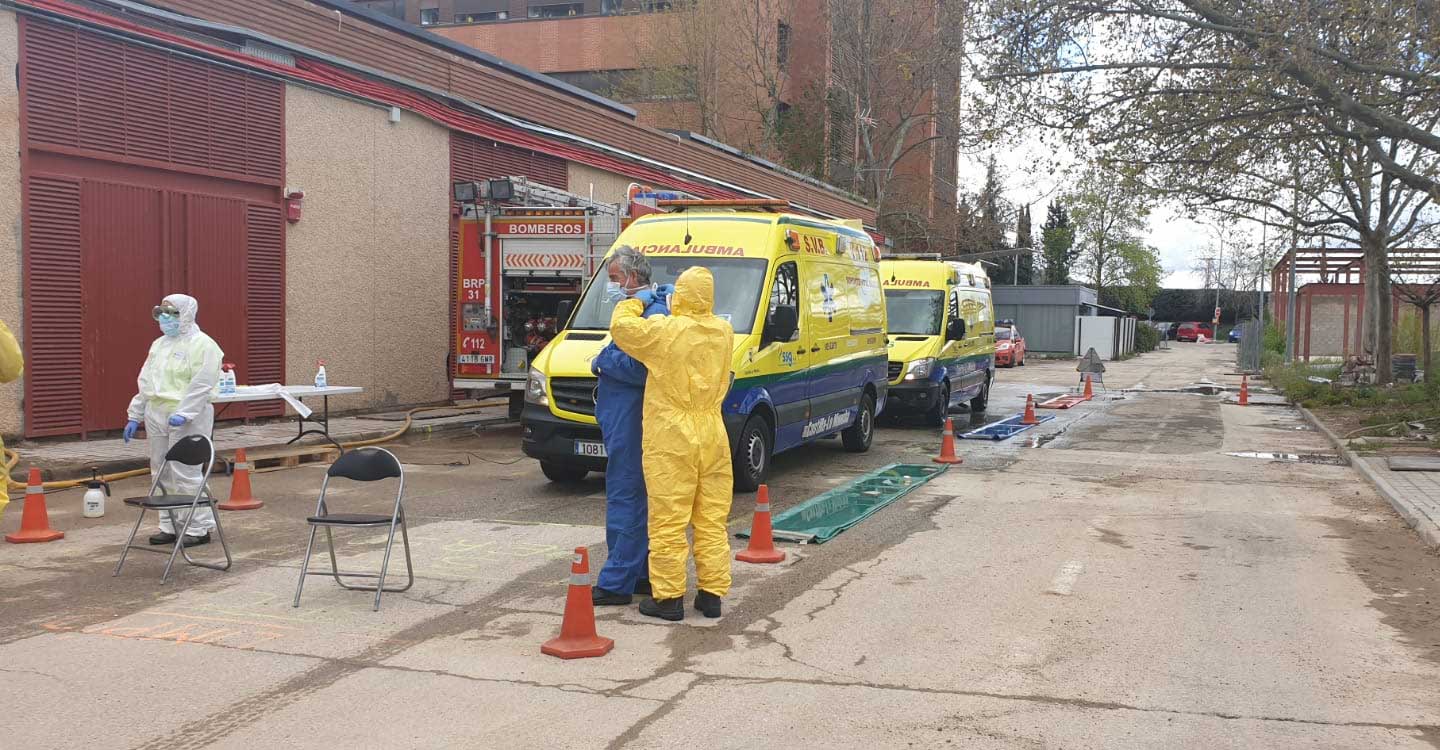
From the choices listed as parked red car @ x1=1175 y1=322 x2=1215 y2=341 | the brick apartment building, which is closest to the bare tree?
the brick apartment building

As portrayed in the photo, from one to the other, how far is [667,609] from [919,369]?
1099 centimetres

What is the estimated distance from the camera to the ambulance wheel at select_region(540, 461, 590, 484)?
432 inches

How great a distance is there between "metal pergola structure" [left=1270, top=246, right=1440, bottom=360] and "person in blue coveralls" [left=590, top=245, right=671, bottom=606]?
26248mm

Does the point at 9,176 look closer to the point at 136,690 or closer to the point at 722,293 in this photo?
the point at 722,293

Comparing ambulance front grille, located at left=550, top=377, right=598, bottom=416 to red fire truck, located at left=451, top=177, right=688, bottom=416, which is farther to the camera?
red fire truck, located at left=451, top=177, right=688, bottom=416

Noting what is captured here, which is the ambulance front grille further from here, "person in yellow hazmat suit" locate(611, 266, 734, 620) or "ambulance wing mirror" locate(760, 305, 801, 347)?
"person in yellow hazmat suit" locate(611, 266, 734, 620)

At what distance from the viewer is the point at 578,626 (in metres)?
5.52

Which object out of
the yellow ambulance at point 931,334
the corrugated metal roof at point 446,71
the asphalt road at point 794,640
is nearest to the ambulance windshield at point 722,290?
the asphalt road at point 794,640

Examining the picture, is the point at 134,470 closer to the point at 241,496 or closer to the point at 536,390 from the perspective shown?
the point at 241,496

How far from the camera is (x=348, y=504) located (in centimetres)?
1015

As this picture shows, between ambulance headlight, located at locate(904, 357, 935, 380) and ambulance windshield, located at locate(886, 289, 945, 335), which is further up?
ambulance windshield, located at locate(886, 289, 945, 335)

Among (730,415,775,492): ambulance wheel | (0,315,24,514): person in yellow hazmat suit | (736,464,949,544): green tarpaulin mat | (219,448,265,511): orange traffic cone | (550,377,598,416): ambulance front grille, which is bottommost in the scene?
(736,464,949,544): green tarpaulin mat

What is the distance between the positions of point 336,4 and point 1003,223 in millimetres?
38797

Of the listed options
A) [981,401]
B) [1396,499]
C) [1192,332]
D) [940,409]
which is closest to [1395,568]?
[1396,499]
